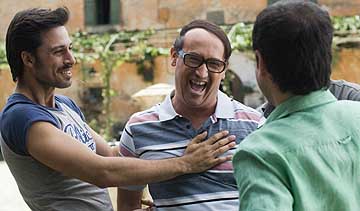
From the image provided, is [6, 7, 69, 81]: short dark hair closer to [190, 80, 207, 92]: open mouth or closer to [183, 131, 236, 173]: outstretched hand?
[190, 80, 207, 92]: open mouth

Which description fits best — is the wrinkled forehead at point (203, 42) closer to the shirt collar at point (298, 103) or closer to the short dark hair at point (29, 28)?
the short dark hair at point (29, 28)

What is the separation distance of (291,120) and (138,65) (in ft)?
37.5

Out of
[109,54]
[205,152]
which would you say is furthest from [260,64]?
[109,54]

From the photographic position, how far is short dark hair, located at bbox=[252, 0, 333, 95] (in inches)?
55.6

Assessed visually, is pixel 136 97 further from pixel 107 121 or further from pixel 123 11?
pixel 123 11

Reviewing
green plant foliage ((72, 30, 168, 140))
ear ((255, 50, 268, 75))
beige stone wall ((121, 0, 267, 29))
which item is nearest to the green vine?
green plant foliage ((72, 30, 168, 140))

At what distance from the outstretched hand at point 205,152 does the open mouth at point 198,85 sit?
0.16 metres

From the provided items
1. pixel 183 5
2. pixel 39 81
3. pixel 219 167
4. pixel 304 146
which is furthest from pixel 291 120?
pixel 183 5

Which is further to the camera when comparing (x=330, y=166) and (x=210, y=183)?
(x=210, y=183)

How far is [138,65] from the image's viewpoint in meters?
12.8

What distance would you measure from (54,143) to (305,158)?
3.12 ft

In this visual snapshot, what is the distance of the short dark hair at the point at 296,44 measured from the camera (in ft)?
4.64

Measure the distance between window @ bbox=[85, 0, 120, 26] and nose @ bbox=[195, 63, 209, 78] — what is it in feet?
36.1

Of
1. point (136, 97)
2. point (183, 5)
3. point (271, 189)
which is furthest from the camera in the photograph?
point (183, 5)
